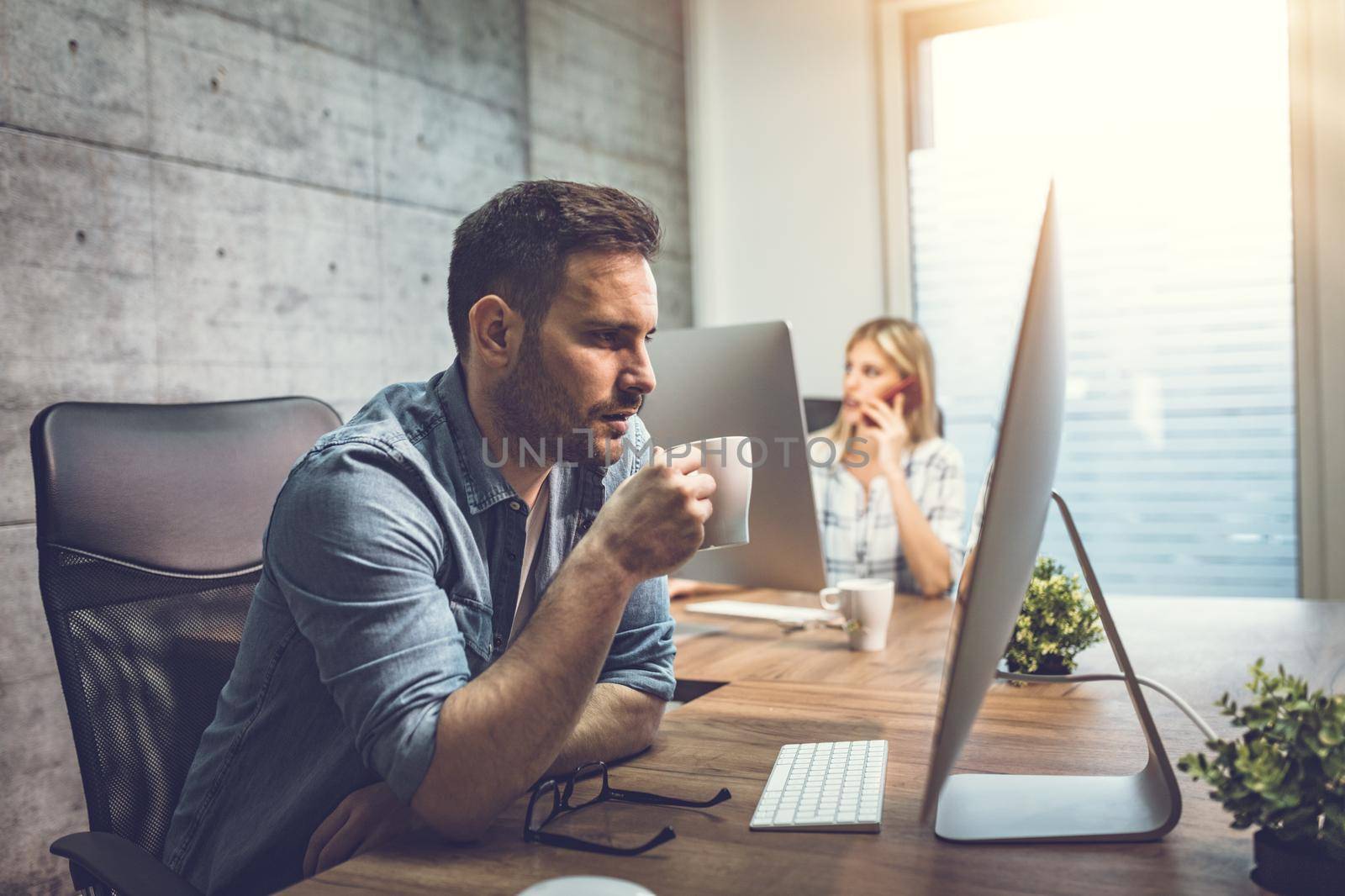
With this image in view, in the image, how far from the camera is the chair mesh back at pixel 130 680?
117 cm

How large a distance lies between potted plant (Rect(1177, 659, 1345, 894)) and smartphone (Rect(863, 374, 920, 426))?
79.7 inches

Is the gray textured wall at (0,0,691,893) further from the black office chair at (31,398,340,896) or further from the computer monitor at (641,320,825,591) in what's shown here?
the computer monitor at (641,320,825,591)

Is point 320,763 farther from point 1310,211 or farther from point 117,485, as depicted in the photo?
point 1310,211

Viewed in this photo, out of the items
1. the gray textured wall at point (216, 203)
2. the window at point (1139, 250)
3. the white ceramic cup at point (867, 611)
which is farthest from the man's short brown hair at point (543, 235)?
the window at point (1139, 250)

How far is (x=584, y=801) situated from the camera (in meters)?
1.01

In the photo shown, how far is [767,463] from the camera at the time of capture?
1645 mm

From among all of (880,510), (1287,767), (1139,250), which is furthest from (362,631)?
(1139,250)

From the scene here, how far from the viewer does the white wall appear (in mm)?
4094

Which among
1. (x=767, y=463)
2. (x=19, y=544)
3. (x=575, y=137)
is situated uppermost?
(x=575, y=137)

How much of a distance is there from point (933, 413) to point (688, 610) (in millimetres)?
1104

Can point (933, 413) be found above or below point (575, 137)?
below

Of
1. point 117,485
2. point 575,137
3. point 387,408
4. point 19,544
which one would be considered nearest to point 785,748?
point 387,408

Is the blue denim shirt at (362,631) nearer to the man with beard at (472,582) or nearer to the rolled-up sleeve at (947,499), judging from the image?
the man with beard at (472,582)

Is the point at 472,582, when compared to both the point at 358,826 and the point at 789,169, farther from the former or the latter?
the point at 789,169
